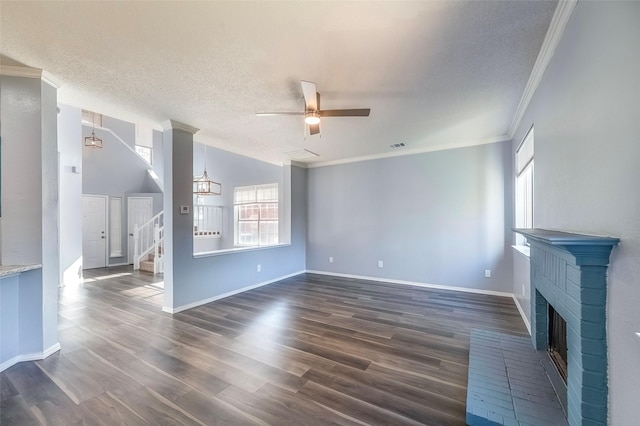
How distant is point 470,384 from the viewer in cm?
179

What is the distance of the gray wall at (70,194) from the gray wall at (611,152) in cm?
760

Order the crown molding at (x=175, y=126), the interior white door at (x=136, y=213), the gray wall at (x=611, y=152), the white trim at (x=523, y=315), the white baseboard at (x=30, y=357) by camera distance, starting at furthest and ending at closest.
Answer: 1. the interior white door at (x=136, y=213)
2. the crown molding at (x=175, y=126)
3. the white trim at (x=523, y=315)
4. the white baseboard at (x=30, y=357)
5. the gray wall at (x=611, y=152)

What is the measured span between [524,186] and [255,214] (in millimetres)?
6810

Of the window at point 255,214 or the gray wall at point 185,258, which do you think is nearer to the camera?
the gray wall at point 185,258

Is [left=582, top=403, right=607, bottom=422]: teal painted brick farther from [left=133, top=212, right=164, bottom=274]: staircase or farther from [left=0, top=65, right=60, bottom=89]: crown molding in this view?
[left=133, top=212, right=164, bottom=274]: staircase

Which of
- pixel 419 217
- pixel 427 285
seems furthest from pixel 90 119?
pixel 427 285

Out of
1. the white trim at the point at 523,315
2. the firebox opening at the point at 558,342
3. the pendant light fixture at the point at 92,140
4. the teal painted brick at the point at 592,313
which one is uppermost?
the pendant light fixture at the point at 92,140

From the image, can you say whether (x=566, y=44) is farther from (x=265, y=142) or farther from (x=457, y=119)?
(x=265, y=142)

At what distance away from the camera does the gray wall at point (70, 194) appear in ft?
17.1

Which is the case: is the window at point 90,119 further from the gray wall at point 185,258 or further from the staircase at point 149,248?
the gray wall at point 185,258

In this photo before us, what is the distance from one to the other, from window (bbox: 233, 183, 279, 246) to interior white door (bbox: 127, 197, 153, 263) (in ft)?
8.63

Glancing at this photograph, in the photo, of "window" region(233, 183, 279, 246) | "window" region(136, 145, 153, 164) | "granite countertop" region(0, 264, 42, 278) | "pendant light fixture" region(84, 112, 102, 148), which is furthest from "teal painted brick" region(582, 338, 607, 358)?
"window" region(136, 145, 153, 164)

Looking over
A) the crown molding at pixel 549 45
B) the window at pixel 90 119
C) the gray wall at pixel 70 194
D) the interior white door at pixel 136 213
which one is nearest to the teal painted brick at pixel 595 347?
the crown molding at pixel 549 45

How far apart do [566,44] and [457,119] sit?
5.75 feet
